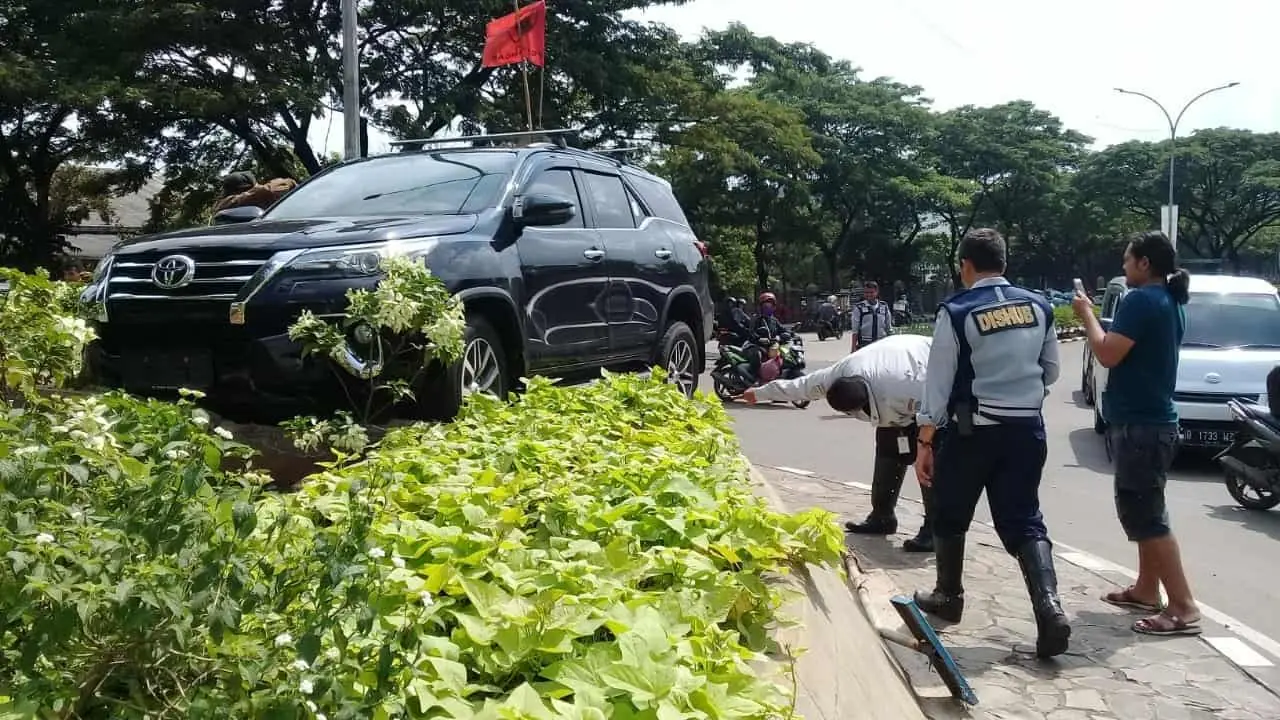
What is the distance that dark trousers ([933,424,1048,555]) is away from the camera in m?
4.64

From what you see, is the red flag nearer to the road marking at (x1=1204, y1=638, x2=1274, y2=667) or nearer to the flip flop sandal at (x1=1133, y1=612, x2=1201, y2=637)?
the flip flop sandal at (x1=1133, y1=612, x2=1201, y2=637)

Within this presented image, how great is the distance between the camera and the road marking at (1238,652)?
4574 millimetres

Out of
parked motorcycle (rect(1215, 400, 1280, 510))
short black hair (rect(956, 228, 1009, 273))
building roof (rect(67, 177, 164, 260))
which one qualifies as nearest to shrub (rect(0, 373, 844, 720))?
short black hair (rect(956, 228, 1009, 273))

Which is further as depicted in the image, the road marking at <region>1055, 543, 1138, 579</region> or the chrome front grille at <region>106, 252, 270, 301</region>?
the road marking at <region>1055, 543, 1138, 579</region>

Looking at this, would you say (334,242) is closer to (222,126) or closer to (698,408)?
(698,408)

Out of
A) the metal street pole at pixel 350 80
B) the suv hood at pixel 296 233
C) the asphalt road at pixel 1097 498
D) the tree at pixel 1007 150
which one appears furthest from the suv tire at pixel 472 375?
the tree at pixel 1007 150

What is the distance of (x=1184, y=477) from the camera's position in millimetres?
9156

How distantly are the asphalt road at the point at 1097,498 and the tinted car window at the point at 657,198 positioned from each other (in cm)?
247

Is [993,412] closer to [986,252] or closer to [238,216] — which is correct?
[986,252]

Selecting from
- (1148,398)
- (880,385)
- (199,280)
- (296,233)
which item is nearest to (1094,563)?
(1148,398)

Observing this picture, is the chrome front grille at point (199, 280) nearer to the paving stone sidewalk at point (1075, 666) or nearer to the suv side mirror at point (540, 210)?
the suv side mirror at point (540, 210)

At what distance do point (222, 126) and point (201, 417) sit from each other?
66.9ft

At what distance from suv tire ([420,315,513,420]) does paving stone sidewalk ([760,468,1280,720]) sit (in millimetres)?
2000

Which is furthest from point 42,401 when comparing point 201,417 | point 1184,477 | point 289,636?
point 1184,477
